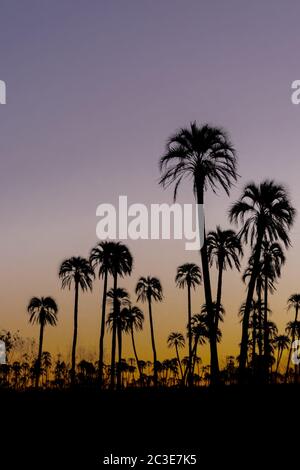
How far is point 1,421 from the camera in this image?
86.2 ft

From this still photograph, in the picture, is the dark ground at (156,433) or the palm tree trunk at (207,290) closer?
the dark ground at (156,433)

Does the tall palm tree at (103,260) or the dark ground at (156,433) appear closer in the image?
the dark ground at (156,433)

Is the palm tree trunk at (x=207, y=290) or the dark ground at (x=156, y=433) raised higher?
the palm tree trunk at (x=207, y=290)

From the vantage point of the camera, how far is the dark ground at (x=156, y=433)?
57.2 ft

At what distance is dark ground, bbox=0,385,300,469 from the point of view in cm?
1742

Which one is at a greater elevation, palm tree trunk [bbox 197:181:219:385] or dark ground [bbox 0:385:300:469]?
palm tree trunk [bbox 197:181:219:385]

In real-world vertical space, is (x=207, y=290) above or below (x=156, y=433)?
above

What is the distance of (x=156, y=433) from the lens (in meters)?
21.7

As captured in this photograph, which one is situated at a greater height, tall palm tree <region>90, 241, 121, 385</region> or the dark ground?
tall palm tree <region>90, 241, 121, 385</region>

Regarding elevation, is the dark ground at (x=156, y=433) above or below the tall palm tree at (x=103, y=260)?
below

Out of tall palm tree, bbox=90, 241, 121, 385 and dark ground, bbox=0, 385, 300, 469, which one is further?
tall palm tree, bbox=90, 241, 121, 385

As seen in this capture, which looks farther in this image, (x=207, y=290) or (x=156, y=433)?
(x=207, y=290)
